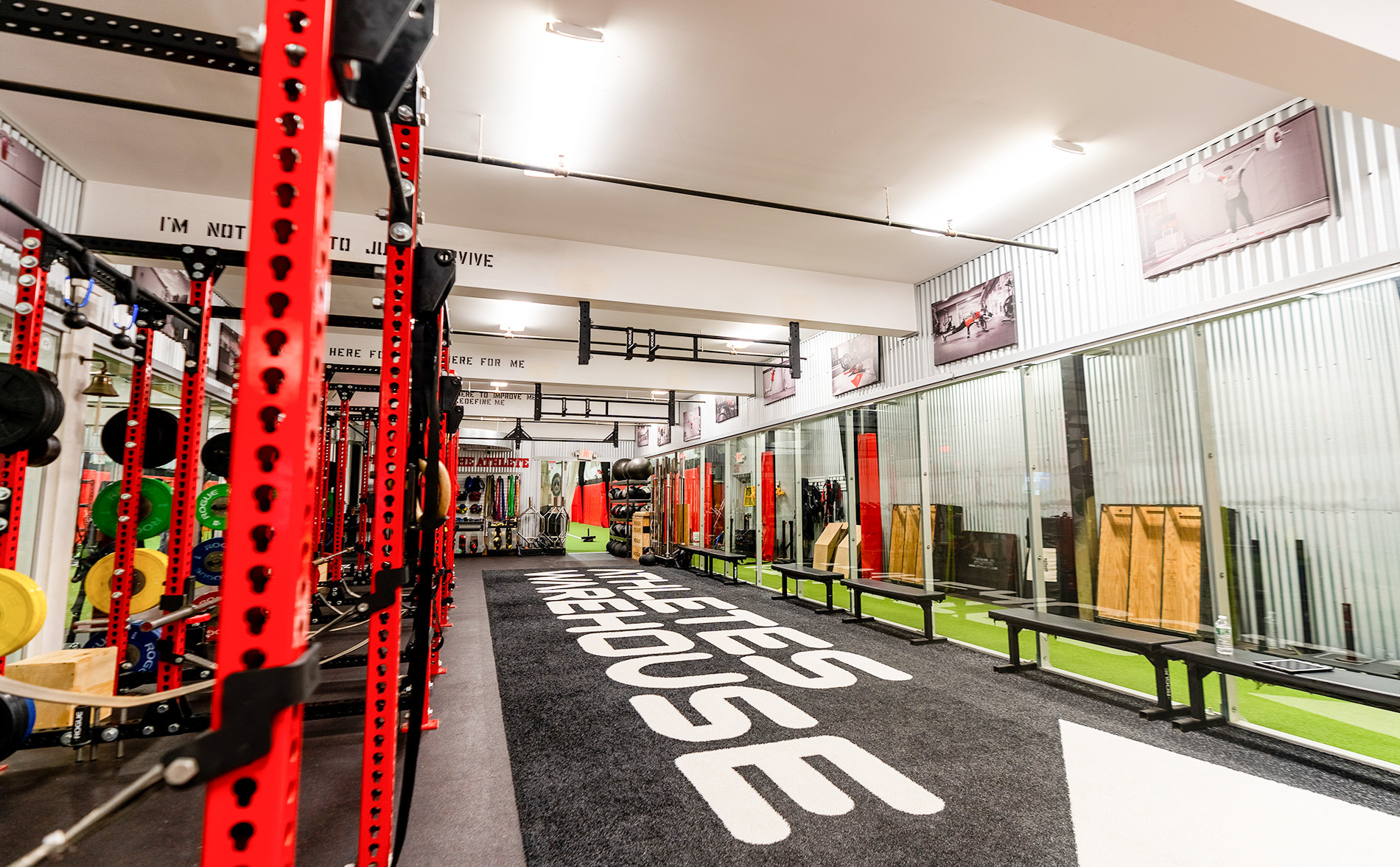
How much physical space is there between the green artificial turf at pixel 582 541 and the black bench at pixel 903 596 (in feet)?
28.5

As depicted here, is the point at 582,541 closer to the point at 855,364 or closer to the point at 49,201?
the point at 855,364

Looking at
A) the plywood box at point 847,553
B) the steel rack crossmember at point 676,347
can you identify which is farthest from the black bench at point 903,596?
the steel rack crossmember at point 676,347

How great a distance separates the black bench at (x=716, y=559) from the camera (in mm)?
8586

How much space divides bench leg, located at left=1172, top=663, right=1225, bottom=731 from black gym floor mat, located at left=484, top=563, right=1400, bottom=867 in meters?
0.10

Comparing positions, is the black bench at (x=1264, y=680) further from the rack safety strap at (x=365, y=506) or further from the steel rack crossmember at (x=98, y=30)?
the rack safety strap at (x=365, y=506)

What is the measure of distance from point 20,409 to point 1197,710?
5.50m

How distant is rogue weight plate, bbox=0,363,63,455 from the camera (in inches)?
93.4

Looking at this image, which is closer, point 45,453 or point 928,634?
point 45,453

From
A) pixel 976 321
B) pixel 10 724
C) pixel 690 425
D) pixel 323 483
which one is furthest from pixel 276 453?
pixel 690 425

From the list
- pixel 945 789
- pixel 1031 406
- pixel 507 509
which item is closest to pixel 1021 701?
pixel 945 789

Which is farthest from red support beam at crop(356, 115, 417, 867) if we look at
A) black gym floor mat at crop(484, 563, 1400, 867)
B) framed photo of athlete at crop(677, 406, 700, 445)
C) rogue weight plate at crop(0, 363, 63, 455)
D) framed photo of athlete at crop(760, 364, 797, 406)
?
framed photo of athlete at crop(677, 406, 700, 445)

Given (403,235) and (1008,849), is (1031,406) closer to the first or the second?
(1008,849)

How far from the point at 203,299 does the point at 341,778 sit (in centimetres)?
234

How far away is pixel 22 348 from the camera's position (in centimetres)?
264
